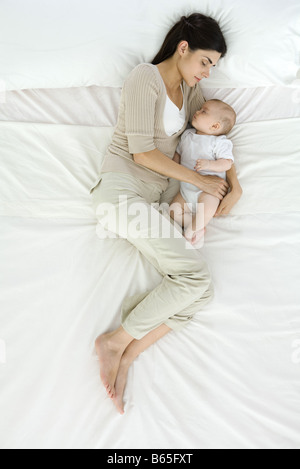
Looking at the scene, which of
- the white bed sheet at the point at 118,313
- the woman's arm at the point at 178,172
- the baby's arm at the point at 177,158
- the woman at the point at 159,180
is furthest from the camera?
the baby's arm at the point at 177,158

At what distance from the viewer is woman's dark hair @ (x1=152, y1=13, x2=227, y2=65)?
1.30 metres

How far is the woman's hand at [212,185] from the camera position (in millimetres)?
1406

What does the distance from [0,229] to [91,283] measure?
39 centimetres

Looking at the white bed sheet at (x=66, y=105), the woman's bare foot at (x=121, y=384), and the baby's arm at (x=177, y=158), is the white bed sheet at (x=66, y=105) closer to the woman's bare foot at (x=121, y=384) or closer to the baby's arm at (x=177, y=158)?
the baby's arm at (x=177, y=158)

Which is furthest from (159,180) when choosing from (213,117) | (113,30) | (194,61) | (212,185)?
(113,30)

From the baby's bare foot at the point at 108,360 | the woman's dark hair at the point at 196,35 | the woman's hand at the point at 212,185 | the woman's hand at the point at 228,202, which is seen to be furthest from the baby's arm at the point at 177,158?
the baby's bare foot at the point at 108,360

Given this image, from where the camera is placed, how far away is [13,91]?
5.14 ft

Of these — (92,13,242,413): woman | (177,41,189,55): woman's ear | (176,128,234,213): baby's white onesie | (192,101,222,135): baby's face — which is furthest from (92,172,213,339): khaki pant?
(177,41,189,55): woman's ear

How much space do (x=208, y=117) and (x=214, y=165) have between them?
0.18m

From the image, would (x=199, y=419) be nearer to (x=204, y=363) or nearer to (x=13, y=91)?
(x=204, y=363)

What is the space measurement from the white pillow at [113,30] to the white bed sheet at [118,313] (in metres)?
0.24

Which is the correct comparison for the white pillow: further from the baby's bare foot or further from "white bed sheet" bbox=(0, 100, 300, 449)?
the baby's bare foot

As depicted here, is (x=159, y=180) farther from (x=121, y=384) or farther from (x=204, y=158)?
(x=121, y=384)
